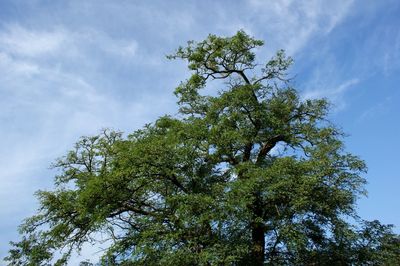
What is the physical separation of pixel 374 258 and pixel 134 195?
11.3 m

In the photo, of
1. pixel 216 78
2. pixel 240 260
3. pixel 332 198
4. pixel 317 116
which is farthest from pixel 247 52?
pixel 240 260

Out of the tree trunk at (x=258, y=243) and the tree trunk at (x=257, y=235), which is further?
the tree trunk at (x=258, y=243)

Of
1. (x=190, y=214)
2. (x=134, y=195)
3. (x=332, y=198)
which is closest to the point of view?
(x=190, y=214)

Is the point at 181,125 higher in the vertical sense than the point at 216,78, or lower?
lower

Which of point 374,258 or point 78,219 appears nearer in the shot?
point 374,258

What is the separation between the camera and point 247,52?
25.7m

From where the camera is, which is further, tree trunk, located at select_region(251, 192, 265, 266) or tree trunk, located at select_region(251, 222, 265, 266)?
tree trunk, located at select_region(251, 222, 265, 266)

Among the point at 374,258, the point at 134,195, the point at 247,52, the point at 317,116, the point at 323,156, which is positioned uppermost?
the point at 247,52

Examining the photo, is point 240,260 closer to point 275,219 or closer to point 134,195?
point 275,219

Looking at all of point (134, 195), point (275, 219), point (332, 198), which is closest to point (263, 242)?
point (275, 219)

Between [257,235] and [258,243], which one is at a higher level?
[257,235]

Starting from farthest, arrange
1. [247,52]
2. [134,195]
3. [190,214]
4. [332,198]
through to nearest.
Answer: [247,52] < [134,195] < [332,198] < [190,214]

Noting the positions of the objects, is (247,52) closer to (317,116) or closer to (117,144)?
(317,116)

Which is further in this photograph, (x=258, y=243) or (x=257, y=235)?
(x=257, y=235)
